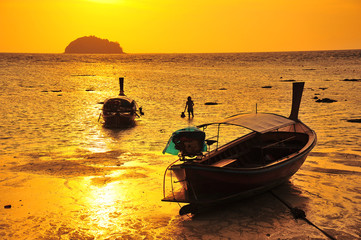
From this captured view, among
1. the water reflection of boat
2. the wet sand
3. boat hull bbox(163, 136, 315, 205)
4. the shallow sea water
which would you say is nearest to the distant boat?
the shallow sea water

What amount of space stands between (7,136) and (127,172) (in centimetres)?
1040

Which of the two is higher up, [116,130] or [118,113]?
[118,113]

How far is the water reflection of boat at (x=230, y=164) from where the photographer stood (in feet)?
36.5

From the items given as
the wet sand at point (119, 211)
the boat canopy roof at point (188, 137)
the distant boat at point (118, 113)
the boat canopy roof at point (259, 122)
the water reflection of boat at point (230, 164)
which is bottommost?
the wet sand at point (119, 211)

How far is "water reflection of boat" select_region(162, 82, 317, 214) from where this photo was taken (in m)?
11.1

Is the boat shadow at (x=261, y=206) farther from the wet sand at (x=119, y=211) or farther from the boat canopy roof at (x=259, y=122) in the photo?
Answer: the boat canopy roof at (x=259, y=122)

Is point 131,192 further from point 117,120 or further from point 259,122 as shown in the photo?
point 117,120

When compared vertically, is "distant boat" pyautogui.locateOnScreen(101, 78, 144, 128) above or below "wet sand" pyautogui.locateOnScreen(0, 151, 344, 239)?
above

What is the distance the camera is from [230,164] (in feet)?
43.4

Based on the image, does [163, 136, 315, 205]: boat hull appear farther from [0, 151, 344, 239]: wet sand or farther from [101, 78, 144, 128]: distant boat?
[101, 78, 144, 128]: distant boat

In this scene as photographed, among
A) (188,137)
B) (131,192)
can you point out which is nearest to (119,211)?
(131,192)

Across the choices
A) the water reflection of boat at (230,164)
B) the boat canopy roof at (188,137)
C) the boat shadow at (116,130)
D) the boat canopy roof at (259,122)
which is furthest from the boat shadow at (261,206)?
the boat shadow at (116,130)

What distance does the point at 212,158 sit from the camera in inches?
524

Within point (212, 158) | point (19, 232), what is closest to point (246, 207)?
point (212, 158)
